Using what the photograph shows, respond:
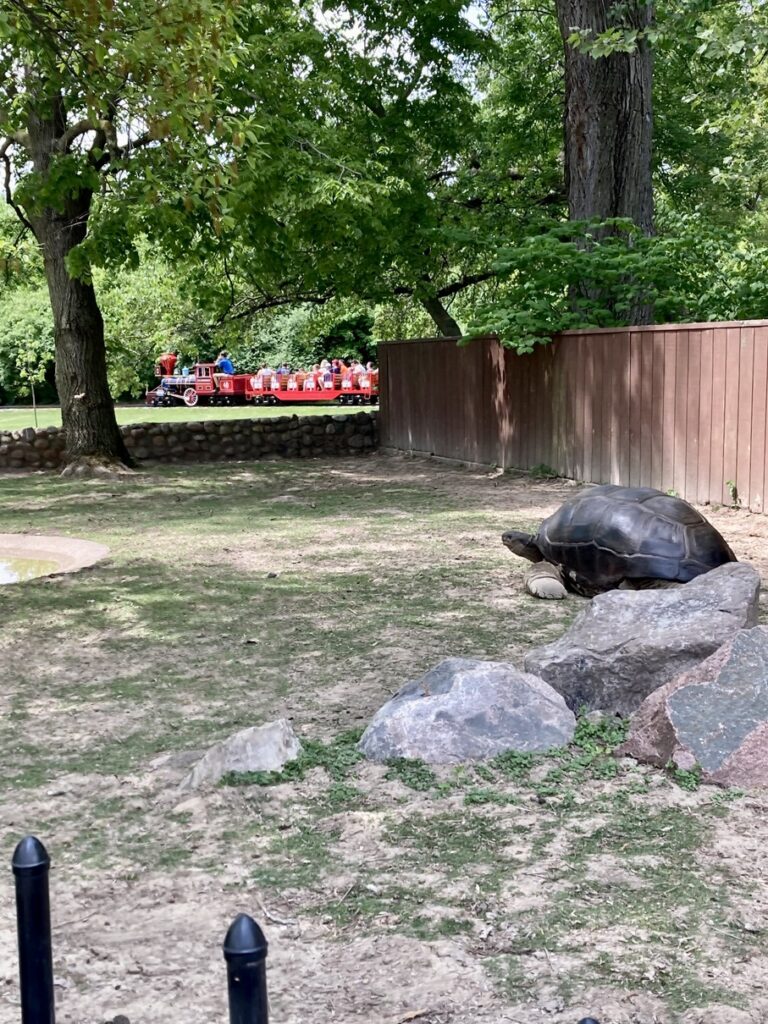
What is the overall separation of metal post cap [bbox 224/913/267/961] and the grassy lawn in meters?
26.3

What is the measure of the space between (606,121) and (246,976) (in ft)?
46.6

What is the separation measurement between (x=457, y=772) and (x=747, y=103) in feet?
46.1

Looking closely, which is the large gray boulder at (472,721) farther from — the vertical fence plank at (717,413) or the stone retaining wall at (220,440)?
the stone retaining wall at (220,440)

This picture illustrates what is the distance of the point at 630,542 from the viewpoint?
702 cm

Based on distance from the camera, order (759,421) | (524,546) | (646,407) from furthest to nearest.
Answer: (646,407) < (759,421) < (524,546)

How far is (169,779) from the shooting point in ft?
14.2

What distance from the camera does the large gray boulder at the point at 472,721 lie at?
4.41 meters

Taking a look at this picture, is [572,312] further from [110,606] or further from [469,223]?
[110,606]

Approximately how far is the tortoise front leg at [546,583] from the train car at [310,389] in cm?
2610

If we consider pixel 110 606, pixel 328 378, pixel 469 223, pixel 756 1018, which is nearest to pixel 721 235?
pixel 469 223

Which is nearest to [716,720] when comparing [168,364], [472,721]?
[472,721]

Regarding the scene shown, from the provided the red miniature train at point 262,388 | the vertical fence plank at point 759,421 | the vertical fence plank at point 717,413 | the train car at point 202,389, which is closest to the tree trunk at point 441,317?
the vertical fence plank at point 717,413

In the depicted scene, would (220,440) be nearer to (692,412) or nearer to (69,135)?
(69,135)

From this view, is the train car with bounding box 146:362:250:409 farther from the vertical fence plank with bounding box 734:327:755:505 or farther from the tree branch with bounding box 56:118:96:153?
the vertical fence plank with bounding box 734:327:755:505
